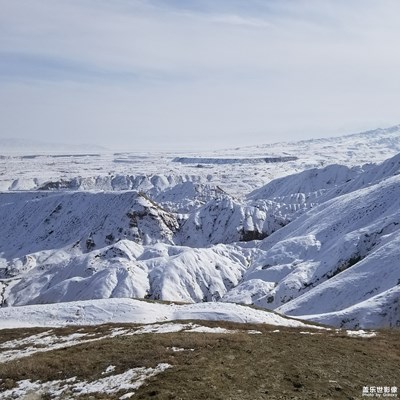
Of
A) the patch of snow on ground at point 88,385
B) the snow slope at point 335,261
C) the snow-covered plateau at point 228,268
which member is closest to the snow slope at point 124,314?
the snow-covered plateau at point 228,268

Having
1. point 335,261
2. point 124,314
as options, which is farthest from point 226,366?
point 335,261

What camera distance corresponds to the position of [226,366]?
78.5ft

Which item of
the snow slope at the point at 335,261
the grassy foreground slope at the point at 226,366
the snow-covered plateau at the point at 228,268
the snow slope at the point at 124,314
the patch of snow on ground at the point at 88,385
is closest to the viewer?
the grassy foreground slope at the point at 226,366

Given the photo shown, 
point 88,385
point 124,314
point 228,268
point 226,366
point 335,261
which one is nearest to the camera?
point 88,385

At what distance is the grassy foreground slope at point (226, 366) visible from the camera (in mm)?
20923

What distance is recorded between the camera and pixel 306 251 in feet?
422

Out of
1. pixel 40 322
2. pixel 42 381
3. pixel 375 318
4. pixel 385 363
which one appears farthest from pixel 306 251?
pixel 42 381

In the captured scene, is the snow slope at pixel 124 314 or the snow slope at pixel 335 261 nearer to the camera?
the snow slope at pixel 124 314

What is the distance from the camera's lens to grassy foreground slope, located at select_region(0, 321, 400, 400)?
20923 mm

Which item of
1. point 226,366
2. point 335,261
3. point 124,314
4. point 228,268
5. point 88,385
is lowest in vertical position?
point 228,268

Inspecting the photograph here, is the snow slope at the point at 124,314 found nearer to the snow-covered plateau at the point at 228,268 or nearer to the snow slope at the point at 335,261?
the snow-covered plateau at the point at 228,268

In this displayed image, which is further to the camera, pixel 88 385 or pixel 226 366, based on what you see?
pixel 226 366

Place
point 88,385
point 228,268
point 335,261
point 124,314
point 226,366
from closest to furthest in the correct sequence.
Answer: point 88,385
point 226,366
point 124,314
point 335,261
point 228,268

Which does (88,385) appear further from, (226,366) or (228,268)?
(228,268)
